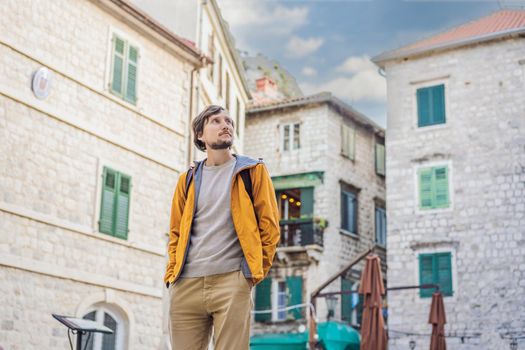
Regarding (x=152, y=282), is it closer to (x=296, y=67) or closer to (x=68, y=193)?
(x=68, y=193)

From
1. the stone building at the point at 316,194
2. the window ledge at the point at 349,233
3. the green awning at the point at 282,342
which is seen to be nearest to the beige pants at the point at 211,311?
the green awning at the point at 282,342

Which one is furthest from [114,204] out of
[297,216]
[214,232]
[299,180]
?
[297,216]

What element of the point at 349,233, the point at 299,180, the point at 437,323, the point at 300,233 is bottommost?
the point at 437,323

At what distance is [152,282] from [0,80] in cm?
567

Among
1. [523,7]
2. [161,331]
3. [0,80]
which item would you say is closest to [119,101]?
[0,80]

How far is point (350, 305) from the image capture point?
30469 millimetres

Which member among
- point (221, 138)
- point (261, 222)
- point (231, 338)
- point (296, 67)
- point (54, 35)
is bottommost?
point (231, 338)

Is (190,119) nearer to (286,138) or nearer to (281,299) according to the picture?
(281,299)

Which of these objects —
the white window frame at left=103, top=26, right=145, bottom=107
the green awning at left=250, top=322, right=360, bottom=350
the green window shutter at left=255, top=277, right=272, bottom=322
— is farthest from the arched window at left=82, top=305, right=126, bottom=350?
the green window shutter at left=255, top=277, right=272, bottom=322

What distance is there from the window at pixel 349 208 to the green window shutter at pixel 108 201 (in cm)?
1458

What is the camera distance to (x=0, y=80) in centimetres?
1512

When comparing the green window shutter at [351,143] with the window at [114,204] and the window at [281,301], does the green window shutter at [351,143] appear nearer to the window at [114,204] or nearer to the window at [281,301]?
the window at [281,301]

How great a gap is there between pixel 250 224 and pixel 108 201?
43.2 ft

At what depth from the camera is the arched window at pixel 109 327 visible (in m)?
17.0
